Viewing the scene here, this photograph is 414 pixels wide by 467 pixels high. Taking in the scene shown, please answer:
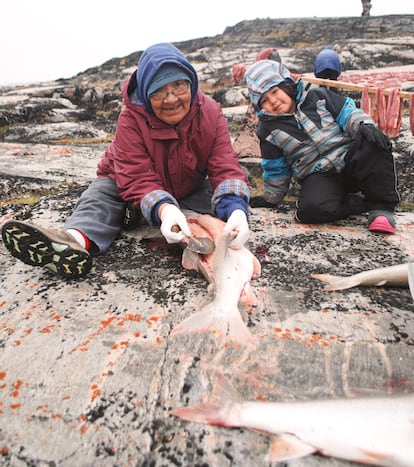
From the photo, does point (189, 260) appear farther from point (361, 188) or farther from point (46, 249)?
point (361, 188)

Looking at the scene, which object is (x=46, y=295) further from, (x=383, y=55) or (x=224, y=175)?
(x=383, y=55)

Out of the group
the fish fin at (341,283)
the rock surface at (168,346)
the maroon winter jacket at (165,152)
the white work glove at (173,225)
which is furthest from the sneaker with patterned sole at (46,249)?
the fish fin at (341,283)

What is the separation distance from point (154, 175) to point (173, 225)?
68 cm

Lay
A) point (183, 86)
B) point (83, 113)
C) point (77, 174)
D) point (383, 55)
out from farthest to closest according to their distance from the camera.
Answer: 1. point (383, 55)
2. point (83, 113)
3. point (77, 174)
4. point (183, 86)

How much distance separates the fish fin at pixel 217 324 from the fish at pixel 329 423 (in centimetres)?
43

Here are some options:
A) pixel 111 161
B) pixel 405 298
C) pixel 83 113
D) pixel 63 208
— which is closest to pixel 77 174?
pixel 63 208

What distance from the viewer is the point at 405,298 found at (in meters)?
2.60

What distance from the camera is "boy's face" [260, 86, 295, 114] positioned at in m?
3.92

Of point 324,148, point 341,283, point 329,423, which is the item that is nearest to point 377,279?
point 341,283

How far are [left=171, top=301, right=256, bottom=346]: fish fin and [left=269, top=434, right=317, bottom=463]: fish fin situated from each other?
0.63 metres

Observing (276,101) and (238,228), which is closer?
(238,228)

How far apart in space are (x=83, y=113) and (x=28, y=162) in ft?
20.4

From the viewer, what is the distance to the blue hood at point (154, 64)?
2967mm

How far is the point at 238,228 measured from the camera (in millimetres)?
3023
